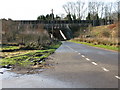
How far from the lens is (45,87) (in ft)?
25.7

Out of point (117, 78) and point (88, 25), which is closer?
point (117, 78)

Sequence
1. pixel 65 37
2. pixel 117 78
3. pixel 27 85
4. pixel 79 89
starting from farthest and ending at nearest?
pixel 65 37, pixel 117 78, pixel 27 85, pixel 79 89

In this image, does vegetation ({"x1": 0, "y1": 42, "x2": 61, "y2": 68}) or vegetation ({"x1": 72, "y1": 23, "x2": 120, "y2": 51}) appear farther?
vegetation ({"x1": 72, "y1": 23, "x2": 120, "y2": 51})

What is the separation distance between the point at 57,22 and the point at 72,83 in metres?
111

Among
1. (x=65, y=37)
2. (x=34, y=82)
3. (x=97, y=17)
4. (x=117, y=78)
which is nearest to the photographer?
(x=34, y=82)

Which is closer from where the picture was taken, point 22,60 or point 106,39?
point 22,60

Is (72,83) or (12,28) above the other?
(12,28)

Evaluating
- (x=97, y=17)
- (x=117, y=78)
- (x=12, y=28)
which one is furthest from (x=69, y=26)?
(x=117, y=78)

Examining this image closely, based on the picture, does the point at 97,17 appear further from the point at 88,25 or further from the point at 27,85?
the point at 27,85

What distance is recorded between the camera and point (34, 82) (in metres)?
8.79

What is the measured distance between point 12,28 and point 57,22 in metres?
74.8

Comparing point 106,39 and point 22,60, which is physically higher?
point 106,39

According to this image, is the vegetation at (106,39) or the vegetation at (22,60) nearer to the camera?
the vegetation at (22,60)

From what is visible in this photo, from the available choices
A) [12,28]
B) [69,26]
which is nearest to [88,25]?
[69,26]
